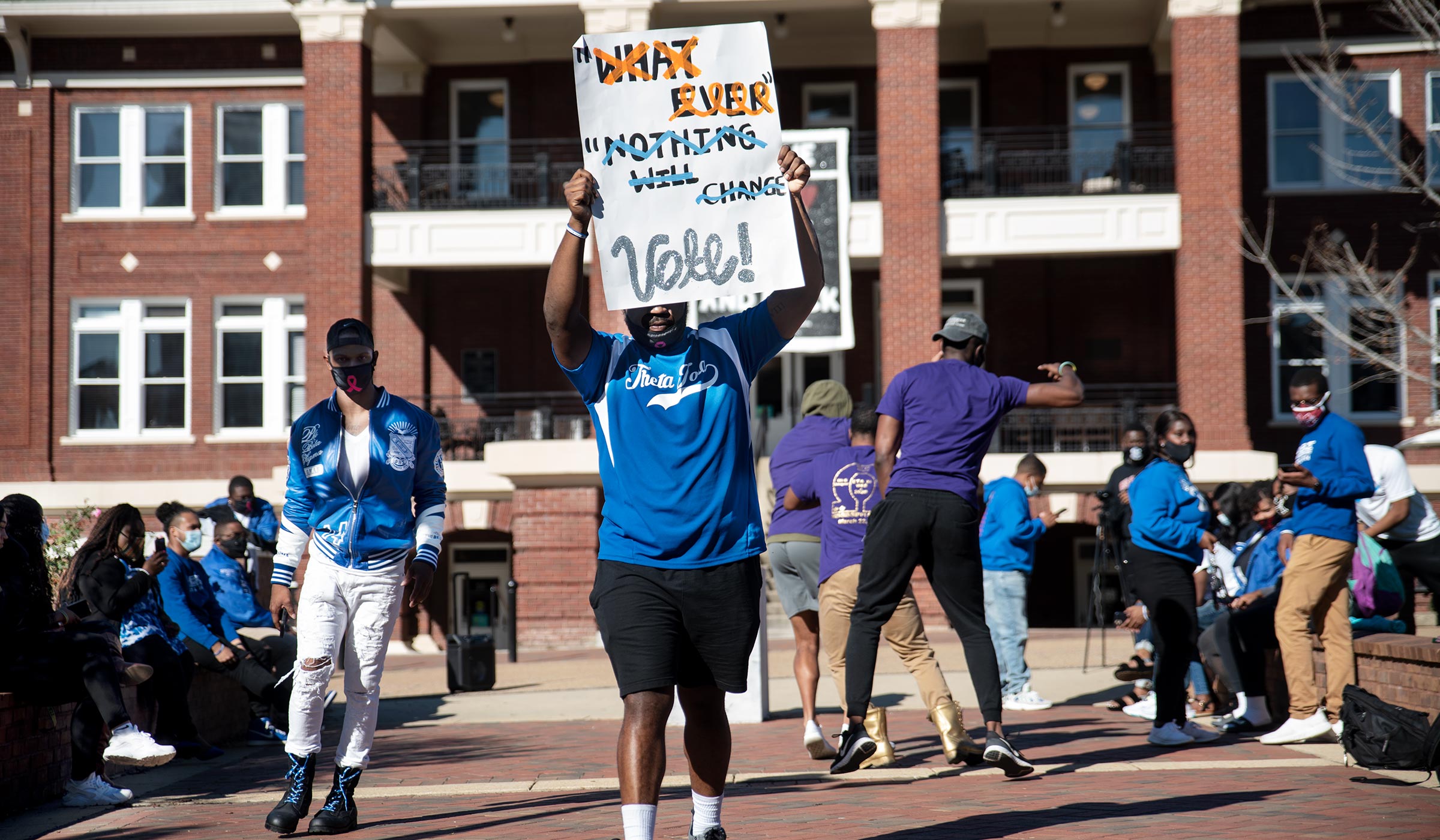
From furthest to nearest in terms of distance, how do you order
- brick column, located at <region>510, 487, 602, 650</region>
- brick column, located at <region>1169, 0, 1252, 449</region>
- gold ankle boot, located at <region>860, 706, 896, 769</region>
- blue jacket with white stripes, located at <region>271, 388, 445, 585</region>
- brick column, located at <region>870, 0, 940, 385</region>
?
1. brick column, located at <region>870, 0, 940, 385</region>
2. brick column, located at <region>1169, 0, 1252, 449</region>
3. brick column, located at <region>510, 487, 602, 650</region>
4. gold ankle boot, located at <region>860, 706, 896, 769</region>
5. blue jacket with white stripes, located at <region>271, 388, 445, 585</region>

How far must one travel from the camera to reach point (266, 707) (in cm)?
1000

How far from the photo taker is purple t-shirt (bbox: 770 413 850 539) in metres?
8.35

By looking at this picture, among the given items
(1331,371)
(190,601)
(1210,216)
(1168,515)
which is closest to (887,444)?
(1168,515)

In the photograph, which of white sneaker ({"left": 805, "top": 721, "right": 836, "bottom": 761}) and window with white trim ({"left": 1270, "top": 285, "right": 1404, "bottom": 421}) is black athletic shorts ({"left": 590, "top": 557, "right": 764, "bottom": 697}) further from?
window with white trim ({"left": 1270, "top": 285, "right": 1404, "bottom": 421})

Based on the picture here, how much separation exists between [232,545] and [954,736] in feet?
18.9

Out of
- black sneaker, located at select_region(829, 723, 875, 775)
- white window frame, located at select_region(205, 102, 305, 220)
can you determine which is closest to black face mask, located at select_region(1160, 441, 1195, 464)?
black sneaker, located at select_region(829, 723, 875, 775)

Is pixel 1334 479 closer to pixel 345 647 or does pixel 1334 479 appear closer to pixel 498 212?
pixel 345 647

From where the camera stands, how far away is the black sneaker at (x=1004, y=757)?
653cm

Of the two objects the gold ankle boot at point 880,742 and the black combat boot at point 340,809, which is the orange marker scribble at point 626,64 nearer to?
the black combat boot at point 340,809

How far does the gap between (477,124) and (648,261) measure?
2244 cm

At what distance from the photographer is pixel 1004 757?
258 inches

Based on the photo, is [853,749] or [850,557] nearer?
[853,749]

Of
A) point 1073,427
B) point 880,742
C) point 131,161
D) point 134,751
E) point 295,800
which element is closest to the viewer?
point 295,800

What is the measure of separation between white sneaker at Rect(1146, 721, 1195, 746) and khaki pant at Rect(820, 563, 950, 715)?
57.4 inches
